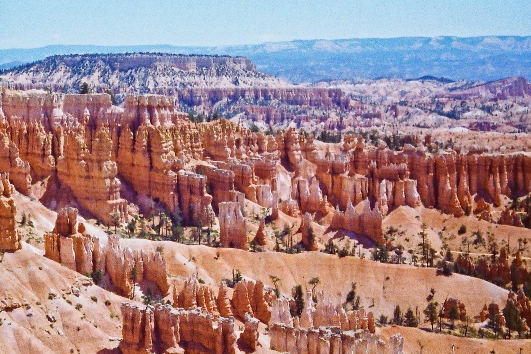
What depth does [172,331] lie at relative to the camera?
4728 cm

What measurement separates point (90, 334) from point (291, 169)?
203 ft

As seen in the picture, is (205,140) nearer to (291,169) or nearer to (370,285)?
(291,169)

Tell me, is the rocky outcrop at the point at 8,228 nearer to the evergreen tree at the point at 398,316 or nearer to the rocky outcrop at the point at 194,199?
the evergreen tree at the point at 398,316

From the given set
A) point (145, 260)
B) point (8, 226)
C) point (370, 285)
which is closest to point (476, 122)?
point (370, 285)

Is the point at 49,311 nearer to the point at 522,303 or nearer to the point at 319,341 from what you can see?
the point at 319,341

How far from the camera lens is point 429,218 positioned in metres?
98.8

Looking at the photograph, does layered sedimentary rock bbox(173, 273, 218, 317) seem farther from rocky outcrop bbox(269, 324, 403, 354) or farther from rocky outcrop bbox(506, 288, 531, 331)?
rocky outcrop bbox(506, 288, 531, 331)

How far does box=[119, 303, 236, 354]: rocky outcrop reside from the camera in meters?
46.6

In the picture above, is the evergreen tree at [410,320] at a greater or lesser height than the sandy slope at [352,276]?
lesser

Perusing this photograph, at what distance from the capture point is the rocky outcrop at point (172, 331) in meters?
46.6

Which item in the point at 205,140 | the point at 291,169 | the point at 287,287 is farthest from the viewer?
the point at 291,169

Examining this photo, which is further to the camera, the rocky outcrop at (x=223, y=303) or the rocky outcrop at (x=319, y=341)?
the rocky outcrop at (x=223, y=303)

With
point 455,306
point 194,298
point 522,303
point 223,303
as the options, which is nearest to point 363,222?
point 455,306

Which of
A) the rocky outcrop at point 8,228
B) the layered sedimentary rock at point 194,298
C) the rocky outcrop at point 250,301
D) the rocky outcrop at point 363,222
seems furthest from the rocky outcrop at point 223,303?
the rocky outcrop at point 363,222
